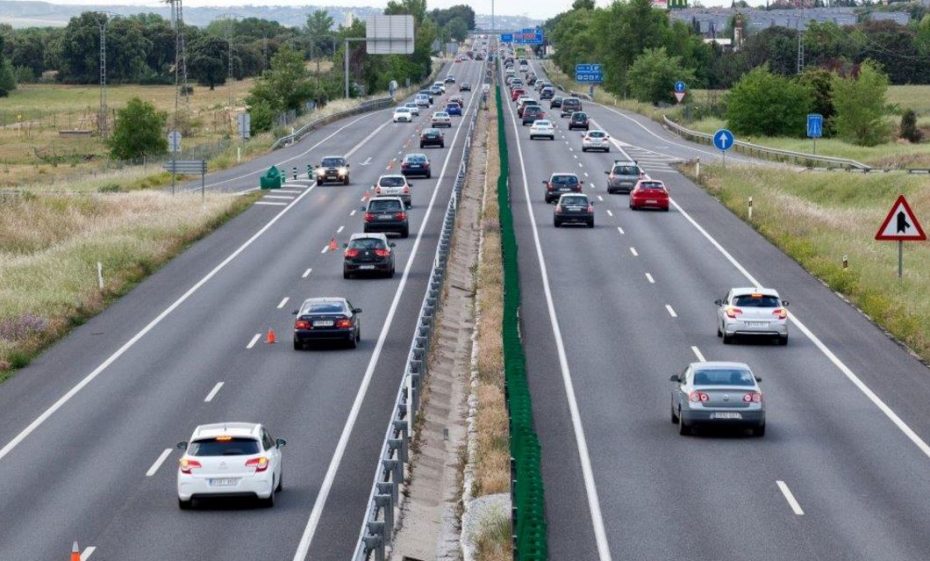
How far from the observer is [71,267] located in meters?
51.0

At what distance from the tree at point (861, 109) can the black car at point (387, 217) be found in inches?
2642

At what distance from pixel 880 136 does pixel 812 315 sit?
→ 270ft

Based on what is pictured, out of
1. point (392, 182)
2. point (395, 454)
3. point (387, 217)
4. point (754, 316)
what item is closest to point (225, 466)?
point (395, 454)

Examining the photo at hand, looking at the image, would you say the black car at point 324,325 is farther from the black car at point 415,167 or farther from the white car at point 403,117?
the white car at point 403,117

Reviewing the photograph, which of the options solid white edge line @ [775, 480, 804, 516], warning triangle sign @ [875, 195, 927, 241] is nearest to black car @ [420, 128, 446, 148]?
warning triangle sign @ [875, 195, 927, 241]

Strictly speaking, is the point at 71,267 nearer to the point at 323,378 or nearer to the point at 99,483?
the point at 323,378

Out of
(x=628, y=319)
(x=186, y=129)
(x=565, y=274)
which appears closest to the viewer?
(x=628, y=319)

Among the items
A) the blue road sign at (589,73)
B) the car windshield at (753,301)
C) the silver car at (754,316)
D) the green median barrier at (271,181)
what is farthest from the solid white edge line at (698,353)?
the blue road sign at (589,73)

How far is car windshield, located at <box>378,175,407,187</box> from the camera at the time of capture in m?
72.0

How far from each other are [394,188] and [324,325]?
33248 millimetres

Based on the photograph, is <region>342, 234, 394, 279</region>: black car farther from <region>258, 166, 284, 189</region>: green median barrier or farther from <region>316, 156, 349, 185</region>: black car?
<region>316, 156, 349, 185</region>: black car

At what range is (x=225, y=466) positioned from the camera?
23.9 metres

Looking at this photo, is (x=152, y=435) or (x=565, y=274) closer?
(x=152, y=435)

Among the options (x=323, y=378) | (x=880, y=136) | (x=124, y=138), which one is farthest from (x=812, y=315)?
(x=880, y=136)
